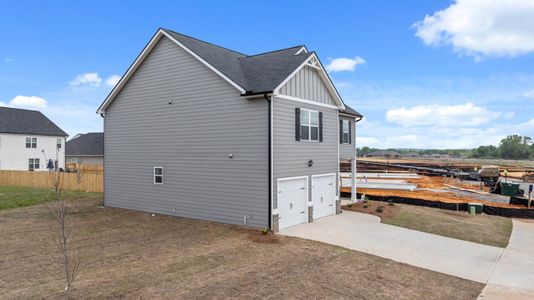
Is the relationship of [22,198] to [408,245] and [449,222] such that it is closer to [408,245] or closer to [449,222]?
[408,245]

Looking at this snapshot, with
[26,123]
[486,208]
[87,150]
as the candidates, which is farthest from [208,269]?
[87,150]

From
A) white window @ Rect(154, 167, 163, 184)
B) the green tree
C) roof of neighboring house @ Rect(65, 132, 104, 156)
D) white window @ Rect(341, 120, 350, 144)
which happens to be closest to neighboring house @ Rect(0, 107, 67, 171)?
roof of neighboring house @ Rect(65, 132, 104, 156)

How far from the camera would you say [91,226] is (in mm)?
15234

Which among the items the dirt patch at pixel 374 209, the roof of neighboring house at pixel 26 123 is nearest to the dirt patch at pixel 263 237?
the dirt patch at pixel 374 209

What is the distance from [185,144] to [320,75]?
24.6ft

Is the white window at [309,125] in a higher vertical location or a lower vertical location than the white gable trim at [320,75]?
lower

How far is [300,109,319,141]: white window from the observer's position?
16344 millimetres

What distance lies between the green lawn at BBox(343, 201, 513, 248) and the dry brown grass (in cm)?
625

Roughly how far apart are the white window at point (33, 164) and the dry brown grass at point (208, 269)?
3591 centimetres

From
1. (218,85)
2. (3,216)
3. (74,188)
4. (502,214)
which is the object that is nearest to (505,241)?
(502,214)

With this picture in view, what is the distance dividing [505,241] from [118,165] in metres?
19.3

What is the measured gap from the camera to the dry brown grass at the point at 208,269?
26.9ft

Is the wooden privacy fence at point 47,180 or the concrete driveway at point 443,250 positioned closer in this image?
the concrete driveway at point 443,250

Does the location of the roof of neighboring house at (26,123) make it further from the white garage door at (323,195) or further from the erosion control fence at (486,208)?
the erosion control fence at (486,208)
